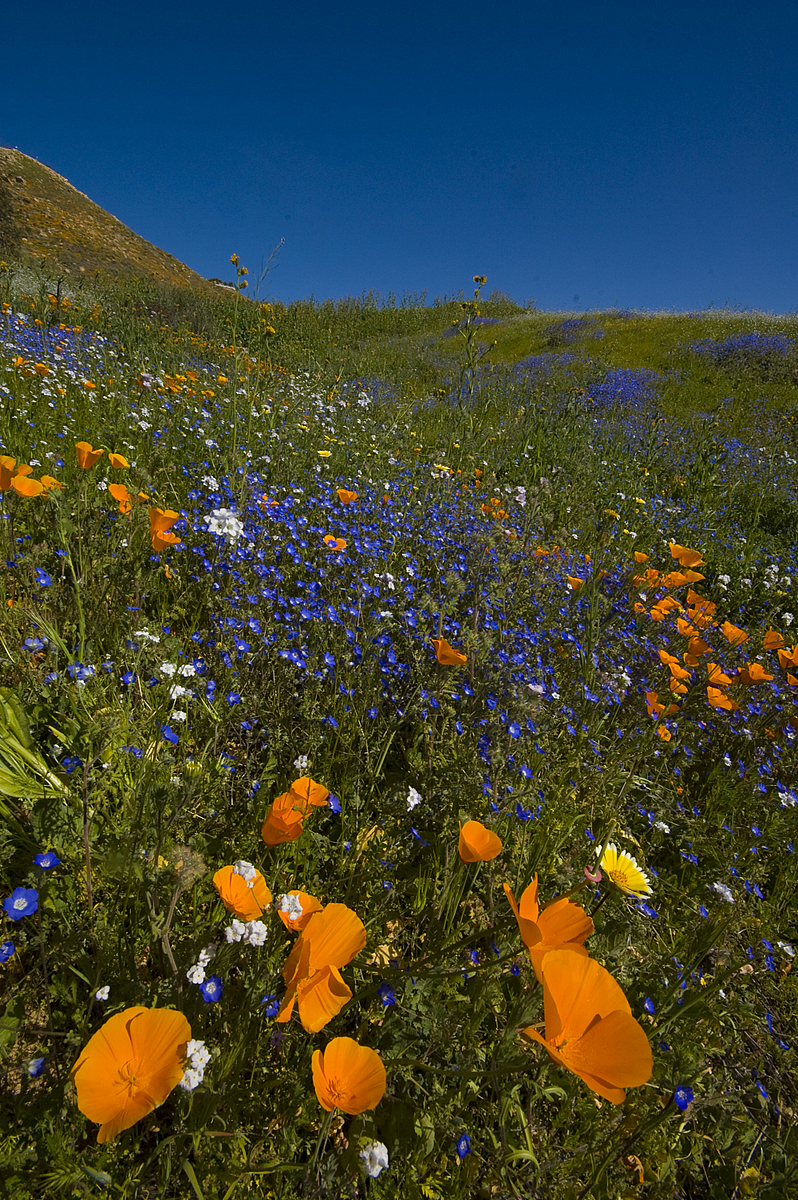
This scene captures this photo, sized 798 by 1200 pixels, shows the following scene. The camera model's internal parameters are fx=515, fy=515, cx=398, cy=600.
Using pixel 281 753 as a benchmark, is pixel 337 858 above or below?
below

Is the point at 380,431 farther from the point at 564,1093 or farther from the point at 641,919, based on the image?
the point at 564,1093

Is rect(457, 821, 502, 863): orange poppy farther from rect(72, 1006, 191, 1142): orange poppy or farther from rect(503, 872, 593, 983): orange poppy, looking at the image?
rect(72, 1006, 191, 1142): orange poppy

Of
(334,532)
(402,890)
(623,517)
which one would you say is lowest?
(402,890)

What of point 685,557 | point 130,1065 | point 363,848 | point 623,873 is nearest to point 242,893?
point 130,1065

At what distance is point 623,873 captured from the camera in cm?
162

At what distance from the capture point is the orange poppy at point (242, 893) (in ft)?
3.56

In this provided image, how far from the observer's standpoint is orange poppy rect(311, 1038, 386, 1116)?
3.11 feet

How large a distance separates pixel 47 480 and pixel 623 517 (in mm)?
5266

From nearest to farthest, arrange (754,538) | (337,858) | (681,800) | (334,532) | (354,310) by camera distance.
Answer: (337,858) → (681,800) → (334,532) → (754,538) → (354,310)

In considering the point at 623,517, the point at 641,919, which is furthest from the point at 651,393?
the point at 641,919

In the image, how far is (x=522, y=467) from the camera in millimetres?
6621

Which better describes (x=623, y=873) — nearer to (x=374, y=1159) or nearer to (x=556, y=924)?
(x=556, y=924)

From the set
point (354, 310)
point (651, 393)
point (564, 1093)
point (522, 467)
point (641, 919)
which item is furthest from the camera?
point (354, 310)

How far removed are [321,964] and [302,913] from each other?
0.10 m
